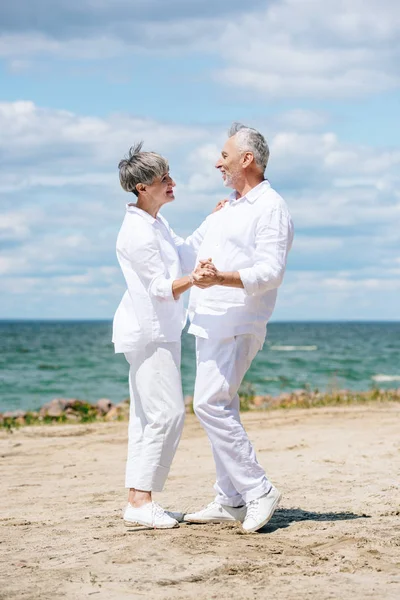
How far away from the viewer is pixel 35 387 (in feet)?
91.0

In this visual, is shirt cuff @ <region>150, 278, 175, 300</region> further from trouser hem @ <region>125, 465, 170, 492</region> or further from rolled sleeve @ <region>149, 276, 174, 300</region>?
trouser hem @ <region>125, 465, 170, 492</region>

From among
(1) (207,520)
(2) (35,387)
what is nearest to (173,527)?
(1) (207,520)

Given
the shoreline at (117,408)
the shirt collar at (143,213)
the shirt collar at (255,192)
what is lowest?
the shoreline at (117,408)

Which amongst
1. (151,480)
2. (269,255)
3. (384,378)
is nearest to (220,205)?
(269,255)

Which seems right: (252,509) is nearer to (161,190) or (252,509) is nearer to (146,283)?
(146,283)

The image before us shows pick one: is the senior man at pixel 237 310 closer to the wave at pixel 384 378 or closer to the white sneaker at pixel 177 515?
the white sneaker at pixel 177 515

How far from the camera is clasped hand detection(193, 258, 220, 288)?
202 inches

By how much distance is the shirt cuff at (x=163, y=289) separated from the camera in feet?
17.8

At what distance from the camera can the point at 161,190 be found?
5695 mm

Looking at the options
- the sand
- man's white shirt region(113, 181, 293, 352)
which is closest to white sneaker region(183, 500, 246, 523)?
the sand

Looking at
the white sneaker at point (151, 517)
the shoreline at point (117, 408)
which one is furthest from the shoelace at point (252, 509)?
the shoreline at point (117, 408)

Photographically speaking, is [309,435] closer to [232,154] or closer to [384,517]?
[384,517]

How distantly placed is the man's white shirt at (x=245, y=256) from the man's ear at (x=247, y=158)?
0.16m

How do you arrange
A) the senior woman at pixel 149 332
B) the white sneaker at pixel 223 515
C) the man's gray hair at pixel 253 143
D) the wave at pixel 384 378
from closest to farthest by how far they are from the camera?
the man's gray hair at pixel 253 143, the senior woman at pixel 149 332, the white sneaker at pixel 223 515, the wave at pixel 384 378
